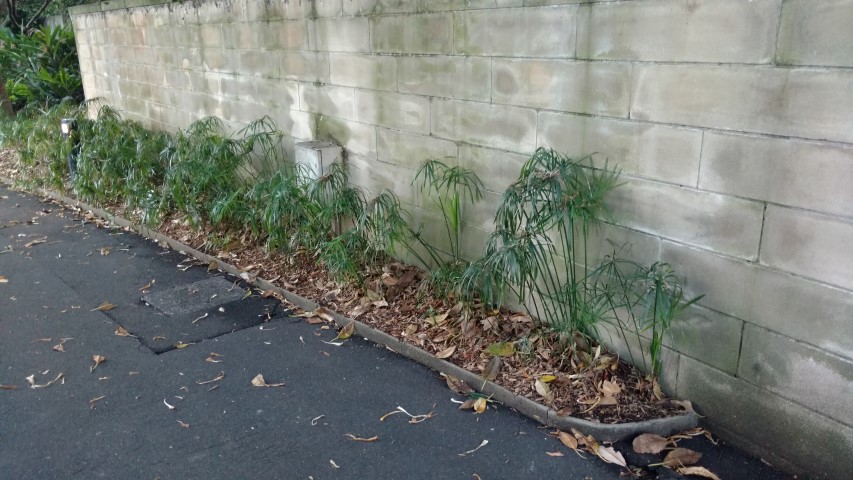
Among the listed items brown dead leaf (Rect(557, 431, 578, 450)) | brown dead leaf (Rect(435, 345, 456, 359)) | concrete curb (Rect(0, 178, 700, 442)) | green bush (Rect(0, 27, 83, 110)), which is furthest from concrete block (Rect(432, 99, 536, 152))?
green bush (Rect(0, 27, 83, 110))

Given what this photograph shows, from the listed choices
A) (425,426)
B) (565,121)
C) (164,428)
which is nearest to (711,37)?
→ (565,121)

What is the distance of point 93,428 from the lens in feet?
11.1

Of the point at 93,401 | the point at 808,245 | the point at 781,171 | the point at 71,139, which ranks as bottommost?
the point at 93,401

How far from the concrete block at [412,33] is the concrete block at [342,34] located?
10 centimetres

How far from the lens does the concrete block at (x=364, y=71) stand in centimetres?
475

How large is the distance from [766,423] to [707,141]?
129 centimetres

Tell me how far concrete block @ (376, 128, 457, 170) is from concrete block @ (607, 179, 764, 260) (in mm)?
1363

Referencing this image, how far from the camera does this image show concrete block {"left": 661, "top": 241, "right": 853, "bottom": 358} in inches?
103

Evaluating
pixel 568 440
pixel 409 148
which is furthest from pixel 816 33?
pixel 409 148

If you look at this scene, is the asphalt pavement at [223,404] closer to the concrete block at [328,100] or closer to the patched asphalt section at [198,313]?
the patched asphalt section at [198,313]

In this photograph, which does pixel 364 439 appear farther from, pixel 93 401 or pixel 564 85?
pixel 564 85

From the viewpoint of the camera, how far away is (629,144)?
3256 millimetres

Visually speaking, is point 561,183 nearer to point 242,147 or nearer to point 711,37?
point 711,37

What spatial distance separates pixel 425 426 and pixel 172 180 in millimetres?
4134
